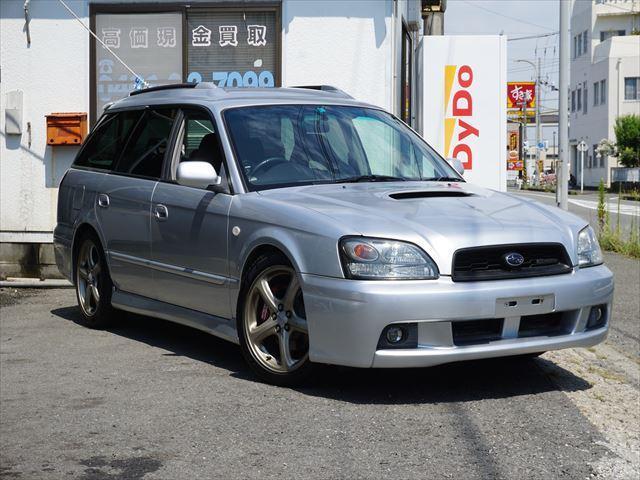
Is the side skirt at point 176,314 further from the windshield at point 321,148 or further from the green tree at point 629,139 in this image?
the green tree at point 629,139

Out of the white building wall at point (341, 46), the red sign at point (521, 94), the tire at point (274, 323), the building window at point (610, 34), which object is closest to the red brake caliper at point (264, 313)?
the tire at point (274, 323)

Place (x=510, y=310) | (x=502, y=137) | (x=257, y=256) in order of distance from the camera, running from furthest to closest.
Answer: (x=502, y=137) → (x=257, y=256) → (x=510, y=310)

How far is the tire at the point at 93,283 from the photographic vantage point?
26.4ft

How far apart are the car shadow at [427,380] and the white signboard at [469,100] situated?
5268 mm

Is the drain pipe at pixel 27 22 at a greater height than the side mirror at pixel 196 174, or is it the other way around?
the drain pipe at pixel 27 22

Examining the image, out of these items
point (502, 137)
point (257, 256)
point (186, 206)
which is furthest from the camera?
point (502, 137)

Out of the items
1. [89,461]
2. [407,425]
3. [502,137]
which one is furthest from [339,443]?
[502,137]

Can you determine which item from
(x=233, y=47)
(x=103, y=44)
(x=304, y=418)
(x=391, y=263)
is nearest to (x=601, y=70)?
(x=233, y=47)

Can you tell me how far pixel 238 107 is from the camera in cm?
698

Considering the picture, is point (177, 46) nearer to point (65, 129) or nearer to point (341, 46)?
point (65, 129)

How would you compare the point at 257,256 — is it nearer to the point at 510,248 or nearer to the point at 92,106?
the point at 510,248

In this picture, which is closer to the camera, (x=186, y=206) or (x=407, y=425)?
(x=407, y=425)

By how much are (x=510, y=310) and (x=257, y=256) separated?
1525mm

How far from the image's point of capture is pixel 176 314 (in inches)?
278
